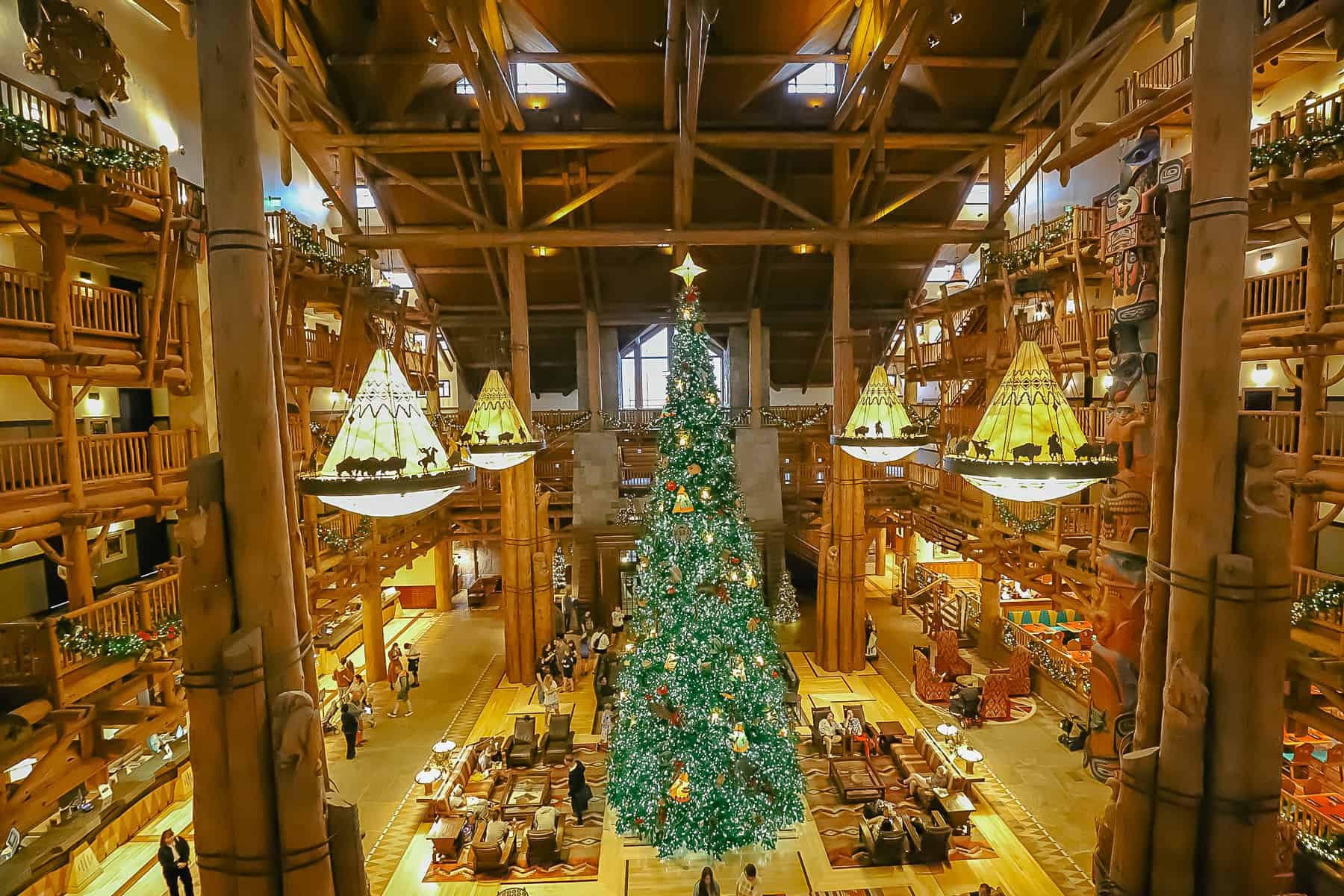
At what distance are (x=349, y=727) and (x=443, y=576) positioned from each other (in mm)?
8356

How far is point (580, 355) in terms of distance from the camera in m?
19.3

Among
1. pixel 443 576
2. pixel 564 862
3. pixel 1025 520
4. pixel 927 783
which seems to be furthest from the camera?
pixel 443 576

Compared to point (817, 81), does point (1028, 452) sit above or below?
below

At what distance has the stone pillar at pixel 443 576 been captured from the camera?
18969mm

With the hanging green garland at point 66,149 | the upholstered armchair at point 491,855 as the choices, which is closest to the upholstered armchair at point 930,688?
the upholstered armchair at point 491,855

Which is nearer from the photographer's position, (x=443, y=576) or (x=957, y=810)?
(x=957, y=810)

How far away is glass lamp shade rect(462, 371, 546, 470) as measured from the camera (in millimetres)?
7130

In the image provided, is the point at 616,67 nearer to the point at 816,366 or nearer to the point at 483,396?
the point at 483,396

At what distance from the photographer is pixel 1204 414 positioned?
260cm

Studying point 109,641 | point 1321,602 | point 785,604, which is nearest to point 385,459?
point 109,641

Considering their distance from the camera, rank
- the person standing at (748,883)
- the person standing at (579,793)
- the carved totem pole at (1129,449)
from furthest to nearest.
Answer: the person standing at (579,793)
the person standing at (748,883)
the carved totem pole at (1129,449)

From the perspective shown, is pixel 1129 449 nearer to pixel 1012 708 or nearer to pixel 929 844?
pixel 929 844

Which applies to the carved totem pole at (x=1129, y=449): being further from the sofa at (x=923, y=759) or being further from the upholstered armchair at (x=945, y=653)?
the upholstered armchair at (x=945, y=653)

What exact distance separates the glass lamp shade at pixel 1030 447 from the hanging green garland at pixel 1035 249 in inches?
317
